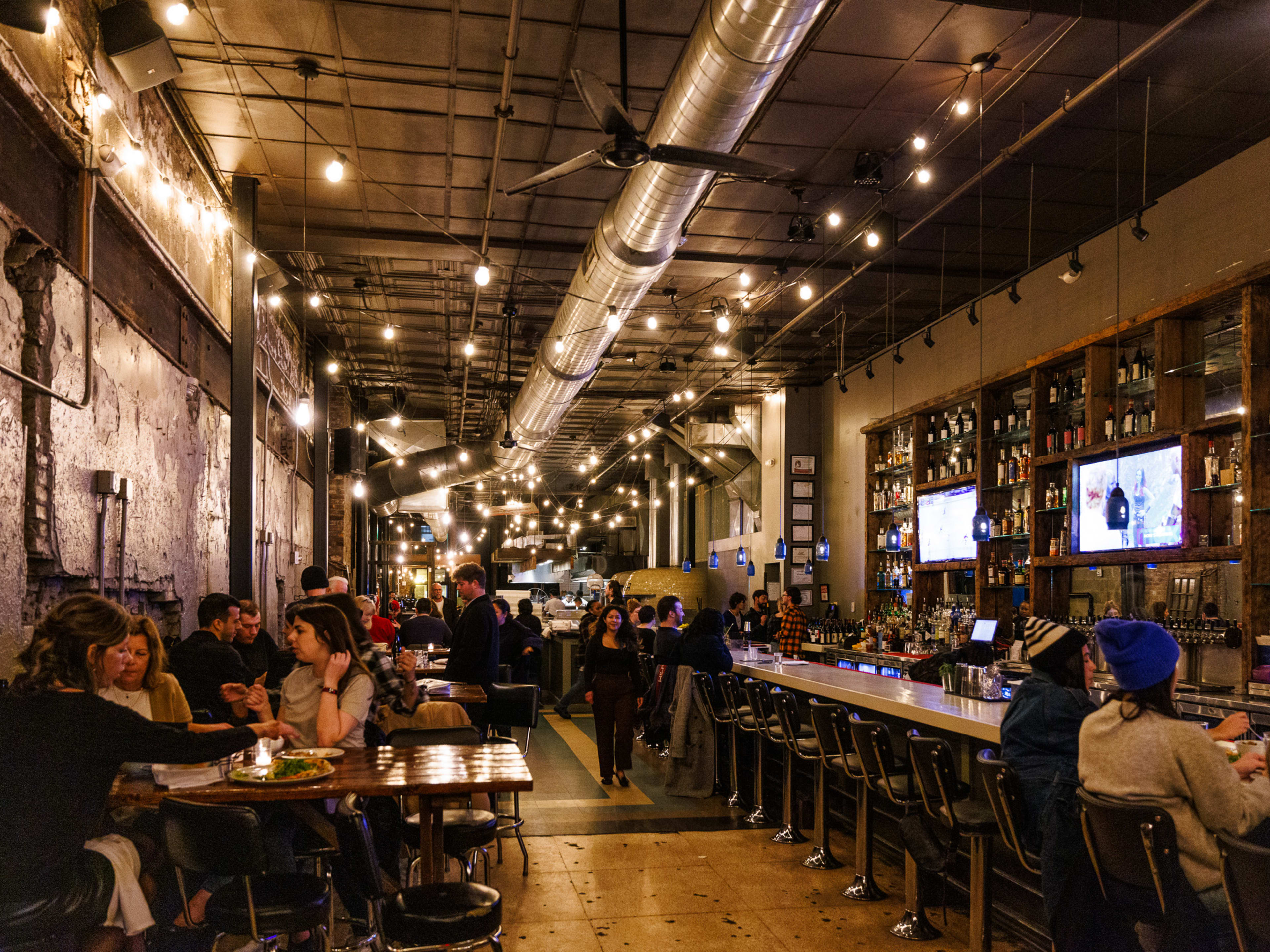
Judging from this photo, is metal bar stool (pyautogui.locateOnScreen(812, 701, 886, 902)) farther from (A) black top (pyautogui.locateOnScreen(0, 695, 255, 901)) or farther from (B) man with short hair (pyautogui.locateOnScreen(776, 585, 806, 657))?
(B) man with short hair (pyautogui.locateOnScreen(776, 585, 806, 657))

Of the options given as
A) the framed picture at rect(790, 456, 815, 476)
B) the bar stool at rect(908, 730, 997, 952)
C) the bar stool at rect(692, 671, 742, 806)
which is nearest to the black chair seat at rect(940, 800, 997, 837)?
the bar stool at rect(908, 730, 997, 952)

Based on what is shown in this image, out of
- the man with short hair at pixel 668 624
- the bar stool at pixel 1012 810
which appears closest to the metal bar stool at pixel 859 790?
the bar stool at pixel 1012 810

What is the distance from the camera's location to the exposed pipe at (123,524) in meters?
5.48

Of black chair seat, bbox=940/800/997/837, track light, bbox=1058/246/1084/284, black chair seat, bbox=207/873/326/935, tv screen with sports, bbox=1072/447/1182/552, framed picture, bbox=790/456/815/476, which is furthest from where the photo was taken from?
framed picture, bbox=790/456/815/476

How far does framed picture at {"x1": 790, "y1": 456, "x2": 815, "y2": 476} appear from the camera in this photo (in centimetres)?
1470

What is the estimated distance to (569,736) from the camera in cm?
1025

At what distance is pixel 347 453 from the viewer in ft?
46.1

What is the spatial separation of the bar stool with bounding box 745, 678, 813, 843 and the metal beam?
4328 mm

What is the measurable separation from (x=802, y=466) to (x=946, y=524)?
4.61 m

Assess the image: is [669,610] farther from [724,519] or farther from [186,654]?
[724,519]

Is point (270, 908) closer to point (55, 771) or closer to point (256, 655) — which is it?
point (55, 771)

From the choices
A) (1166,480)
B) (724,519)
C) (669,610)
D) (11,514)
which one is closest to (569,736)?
(669,610)

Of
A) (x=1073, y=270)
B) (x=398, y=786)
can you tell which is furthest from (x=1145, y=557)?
(x=398, y=786)

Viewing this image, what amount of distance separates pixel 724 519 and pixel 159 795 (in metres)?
17.3
